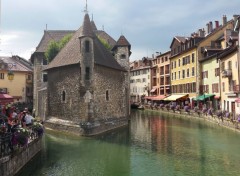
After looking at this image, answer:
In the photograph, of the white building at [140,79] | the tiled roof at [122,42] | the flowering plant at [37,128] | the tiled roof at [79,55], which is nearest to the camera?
the flowering plant at [37,128]

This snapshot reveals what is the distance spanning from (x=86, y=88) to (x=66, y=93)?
10.0 ft

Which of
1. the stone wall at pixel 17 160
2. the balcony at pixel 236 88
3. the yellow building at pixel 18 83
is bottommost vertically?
the stone wall at pixel 17 160

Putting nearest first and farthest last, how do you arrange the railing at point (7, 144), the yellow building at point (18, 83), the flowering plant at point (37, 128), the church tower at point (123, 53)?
the railing at point (7, 144)
the flowering plant at point (37, 128)
the church tower at point (123, 53)
the yellow building at point (18, 83)

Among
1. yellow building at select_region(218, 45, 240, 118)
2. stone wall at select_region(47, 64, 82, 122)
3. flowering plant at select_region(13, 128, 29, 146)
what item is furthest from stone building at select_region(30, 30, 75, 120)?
flowering plant at select_region(13, 128, 29, 146)

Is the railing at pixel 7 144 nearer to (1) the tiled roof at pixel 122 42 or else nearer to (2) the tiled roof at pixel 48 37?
(1) the tiled roof at pixel 122 42

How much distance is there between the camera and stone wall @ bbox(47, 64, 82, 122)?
30125 mm

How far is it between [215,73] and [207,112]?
8303 millimetres

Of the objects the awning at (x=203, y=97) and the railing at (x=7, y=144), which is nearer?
the railing at (x=7, y=144)

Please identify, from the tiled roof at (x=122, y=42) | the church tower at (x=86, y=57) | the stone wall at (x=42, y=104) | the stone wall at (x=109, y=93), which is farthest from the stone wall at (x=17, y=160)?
the tiled roof at (x=122, y=42)

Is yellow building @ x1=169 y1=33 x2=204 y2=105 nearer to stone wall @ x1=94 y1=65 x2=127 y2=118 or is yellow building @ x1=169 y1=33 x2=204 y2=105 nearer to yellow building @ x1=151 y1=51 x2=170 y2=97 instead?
yellow building @ x1=151 y1=51 x2=170 y2=97

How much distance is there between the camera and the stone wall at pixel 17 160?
12.7 metres

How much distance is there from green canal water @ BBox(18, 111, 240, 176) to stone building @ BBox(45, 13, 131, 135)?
2238mm

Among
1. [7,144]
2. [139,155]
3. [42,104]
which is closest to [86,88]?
[42,104]

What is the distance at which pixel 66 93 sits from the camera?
1235 inches
